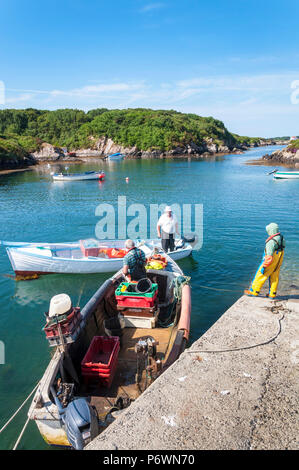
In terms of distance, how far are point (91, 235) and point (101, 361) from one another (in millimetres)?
15035

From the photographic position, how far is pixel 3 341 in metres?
9.38

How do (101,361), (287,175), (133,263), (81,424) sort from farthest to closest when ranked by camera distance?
(287,175), (133,263), (101,361), (81,424)

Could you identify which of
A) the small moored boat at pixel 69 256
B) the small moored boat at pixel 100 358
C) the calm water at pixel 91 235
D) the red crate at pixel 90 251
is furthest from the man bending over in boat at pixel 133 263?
the red crate at pixel 90 251

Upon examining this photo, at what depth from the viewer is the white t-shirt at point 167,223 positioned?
1281cm

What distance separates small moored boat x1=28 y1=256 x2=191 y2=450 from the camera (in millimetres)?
4672

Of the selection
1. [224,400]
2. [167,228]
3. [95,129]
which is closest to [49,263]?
[167,228]

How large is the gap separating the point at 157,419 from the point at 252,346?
2.09 meters

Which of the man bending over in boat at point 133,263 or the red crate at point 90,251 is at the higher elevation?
the man bending over in boat at point 133,263

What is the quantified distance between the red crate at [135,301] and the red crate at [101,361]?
1226mm

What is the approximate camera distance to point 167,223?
42.3 ft

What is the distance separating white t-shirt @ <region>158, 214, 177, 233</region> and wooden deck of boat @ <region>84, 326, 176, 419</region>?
5741 mm

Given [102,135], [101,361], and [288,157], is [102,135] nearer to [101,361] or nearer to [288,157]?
[288,157]

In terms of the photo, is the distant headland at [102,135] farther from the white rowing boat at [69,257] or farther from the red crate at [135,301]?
the red crate at [135,301]

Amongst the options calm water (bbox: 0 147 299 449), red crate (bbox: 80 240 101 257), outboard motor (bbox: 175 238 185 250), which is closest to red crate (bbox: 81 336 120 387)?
calm water (bbox: 0 147 299 449)
